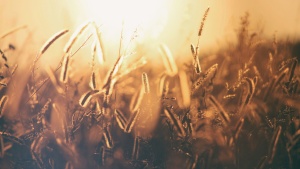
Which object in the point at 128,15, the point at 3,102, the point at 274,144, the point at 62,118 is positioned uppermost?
the point at 128,15

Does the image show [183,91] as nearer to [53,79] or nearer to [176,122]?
[176,122]

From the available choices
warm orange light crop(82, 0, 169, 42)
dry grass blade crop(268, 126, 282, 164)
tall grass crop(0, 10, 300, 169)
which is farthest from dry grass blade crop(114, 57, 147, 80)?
dry grass blade crop(268, 126, 282, 164)

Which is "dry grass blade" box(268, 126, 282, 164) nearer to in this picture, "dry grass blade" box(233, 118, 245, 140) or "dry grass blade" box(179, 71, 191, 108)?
"dry grass blade" box(233, 118, 245, 140)

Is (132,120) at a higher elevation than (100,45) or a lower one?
lower

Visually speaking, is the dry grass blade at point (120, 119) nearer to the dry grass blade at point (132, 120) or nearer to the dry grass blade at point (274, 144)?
the dry grass blade at point (132, 120)

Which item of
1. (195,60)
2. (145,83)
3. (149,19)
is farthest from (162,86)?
(149,19)

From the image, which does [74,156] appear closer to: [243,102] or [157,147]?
[157,147]

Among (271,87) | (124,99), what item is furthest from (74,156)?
(271,87)
